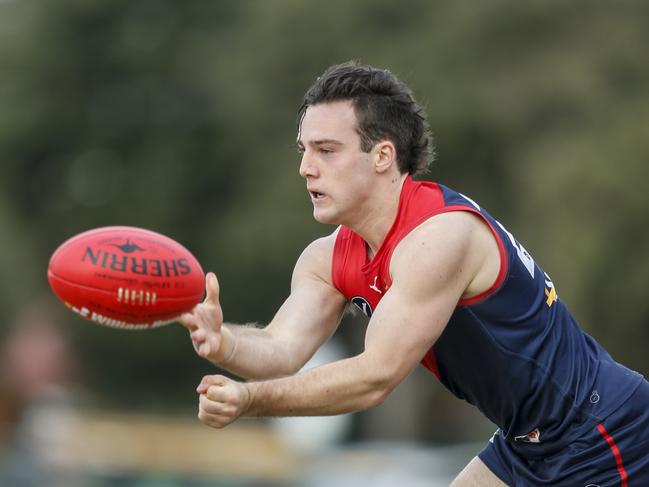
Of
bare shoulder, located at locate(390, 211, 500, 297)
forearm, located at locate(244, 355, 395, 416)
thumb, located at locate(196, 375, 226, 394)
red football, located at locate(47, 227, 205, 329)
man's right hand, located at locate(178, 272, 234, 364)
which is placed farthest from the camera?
man's right hand, located at locate(178, 272, 234, 364)

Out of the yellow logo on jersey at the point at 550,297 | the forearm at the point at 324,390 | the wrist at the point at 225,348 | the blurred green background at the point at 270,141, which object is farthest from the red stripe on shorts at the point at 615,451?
the blurred green background at the point at 270,141

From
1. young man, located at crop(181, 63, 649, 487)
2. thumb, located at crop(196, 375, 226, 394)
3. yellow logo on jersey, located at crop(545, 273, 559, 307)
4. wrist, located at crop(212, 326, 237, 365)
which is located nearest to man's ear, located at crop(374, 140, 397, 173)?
young man, located at crop(181, 63, 649, 487)

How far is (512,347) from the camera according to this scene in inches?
242

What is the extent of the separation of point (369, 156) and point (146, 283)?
1.19 m

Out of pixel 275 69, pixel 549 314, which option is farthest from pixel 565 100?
pixel 549 314

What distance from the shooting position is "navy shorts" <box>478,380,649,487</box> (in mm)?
6223

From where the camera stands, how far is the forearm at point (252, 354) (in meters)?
6.22

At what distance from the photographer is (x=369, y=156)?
6305 mm

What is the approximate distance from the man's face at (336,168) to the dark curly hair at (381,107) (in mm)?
76

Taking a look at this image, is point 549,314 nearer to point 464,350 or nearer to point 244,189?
point 464,350

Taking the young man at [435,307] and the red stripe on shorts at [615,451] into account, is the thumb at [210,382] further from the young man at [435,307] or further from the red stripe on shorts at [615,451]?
the red stripe on shorts at [615,451]

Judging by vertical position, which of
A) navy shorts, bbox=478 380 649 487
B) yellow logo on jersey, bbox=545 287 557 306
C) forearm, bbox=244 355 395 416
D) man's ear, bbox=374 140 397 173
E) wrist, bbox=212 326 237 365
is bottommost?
navy shorts, bbox=478 380 649 487

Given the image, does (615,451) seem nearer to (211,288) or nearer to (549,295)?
(549,295)

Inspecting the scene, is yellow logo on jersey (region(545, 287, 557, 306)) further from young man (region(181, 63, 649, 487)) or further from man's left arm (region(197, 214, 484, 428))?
man's left arm (region(197, 214, 484, 428))
